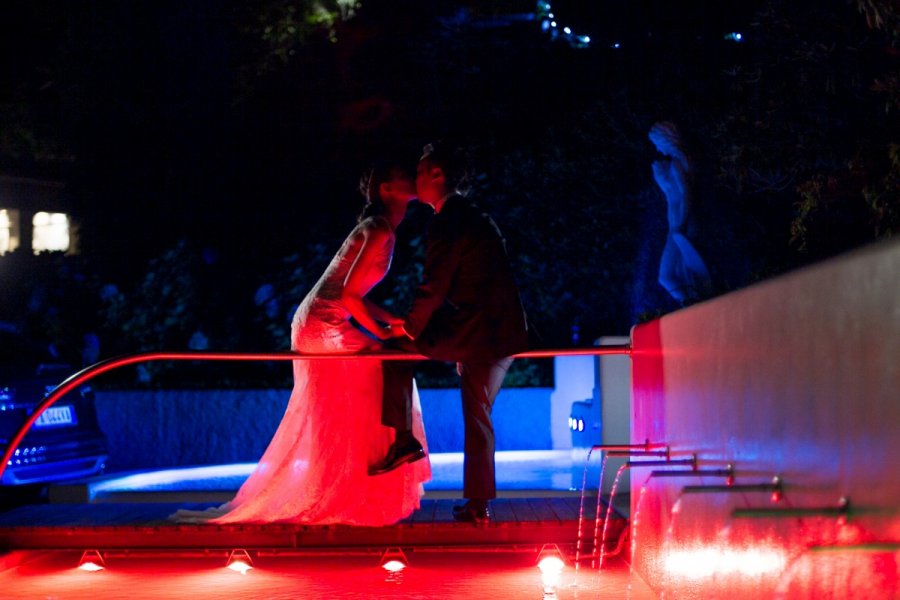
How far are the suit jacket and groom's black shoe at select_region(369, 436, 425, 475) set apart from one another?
614 mm

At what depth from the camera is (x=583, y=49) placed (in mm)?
16688

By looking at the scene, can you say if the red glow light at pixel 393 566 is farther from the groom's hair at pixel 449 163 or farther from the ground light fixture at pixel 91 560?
the groom's hair at pixel 449 163

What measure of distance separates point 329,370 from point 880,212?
138 inches

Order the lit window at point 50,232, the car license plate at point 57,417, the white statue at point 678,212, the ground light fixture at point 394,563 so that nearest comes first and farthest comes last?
the ground light fixture at point 394,563
the car license plate at point 57,417
the white statue at point 678,212
the lit window at point 50,232

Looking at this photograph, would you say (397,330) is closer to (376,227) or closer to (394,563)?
(376,227)

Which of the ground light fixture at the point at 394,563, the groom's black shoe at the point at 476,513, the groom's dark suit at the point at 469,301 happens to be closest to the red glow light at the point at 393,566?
the ground light fixture at the point at 394,563

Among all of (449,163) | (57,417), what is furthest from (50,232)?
(449,163)

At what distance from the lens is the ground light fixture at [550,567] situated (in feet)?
17.3

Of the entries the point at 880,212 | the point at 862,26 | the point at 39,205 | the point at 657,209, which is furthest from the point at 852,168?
the point at 39,205

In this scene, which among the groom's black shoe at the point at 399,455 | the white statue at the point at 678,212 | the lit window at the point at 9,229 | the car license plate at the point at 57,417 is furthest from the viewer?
the lit window at the point at 9,229

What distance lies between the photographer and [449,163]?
257 inches

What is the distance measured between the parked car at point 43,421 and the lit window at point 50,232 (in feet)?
50.4

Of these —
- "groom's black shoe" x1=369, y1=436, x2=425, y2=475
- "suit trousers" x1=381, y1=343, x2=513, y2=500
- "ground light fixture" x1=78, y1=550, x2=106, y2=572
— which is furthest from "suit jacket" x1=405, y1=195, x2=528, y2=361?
"ground light fixture" x1=78, y1=550, x2=106, y2=572

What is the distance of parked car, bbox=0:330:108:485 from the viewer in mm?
8945
